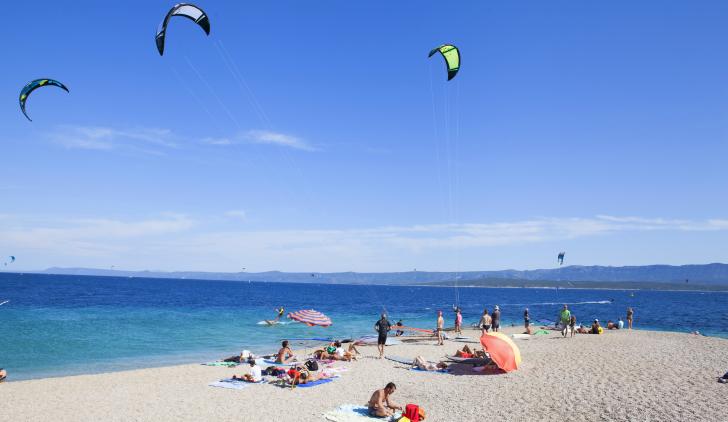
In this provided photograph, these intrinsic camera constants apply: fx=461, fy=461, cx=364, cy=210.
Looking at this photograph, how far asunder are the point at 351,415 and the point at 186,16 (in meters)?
11.0

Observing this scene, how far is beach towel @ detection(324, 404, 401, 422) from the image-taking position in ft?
33.2

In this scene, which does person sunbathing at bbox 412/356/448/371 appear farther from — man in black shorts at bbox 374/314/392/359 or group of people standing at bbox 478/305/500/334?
group of people standing at bbox 478/305/500/334

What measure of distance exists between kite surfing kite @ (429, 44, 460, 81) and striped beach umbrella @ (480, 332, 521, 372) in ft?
28.7

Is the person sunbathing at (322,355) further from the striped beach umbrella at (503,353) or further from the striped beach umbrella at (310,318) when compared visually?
the striped beach umbrella at (503,353)

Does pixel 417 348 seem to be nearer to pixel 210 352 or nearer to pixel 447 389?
pixel 447 389

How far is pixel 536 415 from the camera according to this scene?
10.2m

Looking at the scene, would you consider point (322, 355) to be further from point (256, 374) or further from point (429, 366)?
point (429, 366)

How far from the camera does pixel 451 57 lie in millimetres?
15562

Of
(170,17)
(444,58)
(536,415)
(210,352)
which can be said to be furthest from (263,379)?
(444,58)

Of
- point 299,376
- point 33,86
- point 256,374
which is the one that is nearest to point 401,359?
point 299,376

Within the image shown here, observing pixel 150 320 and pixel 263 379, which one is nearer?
pixel 263 379

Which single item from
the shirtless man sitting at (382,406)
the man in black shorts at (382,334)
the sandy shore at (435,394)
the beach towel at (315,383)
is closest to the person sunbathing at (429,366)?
the sandy shore at (435,394)

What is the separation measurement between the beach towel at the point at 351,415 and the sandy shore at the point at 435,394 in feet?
1.05

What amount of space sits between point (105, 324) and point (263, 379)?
25.4 m
